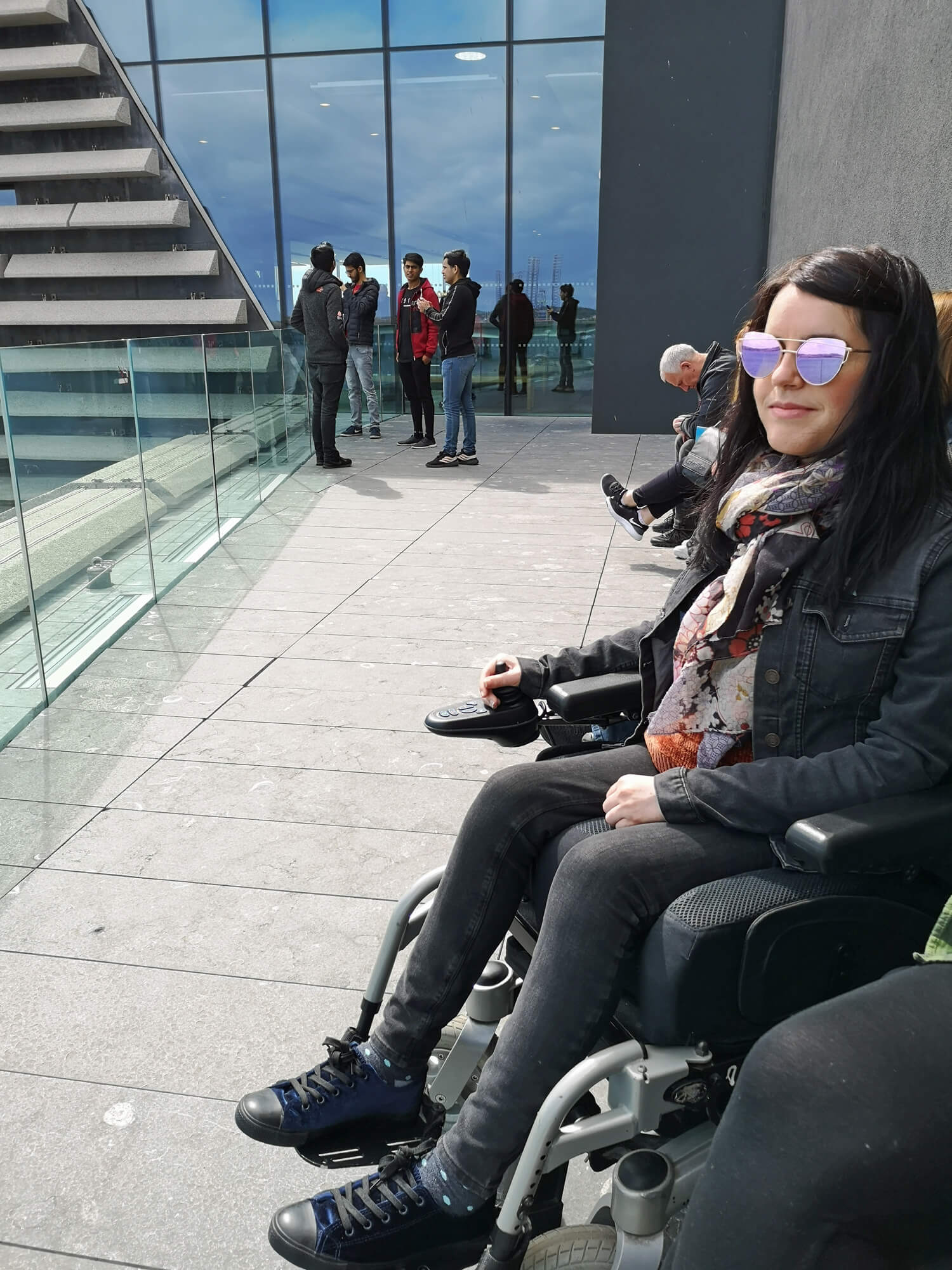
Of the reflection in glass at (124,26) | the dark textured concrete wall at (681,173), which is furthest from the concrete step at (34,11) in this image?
the dark textured concrete wall at (681,173)

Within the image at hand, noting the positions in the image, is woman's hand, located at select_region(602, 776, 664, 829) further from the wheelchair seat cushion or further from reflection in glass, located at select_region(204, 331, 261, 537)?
reflection in glass, located at select_region(204, 331, 261, 537)

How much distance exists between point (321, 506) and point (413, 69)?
26.1ft

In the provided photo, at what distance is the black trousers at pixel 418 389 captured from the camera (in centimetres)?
1009

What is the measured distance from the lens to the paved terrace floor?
5.57ft

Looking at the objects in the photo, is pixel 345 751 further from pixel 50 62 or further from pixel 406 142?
pixel 50 62

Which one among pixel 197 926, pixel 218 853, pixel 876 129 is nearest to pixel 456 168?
pixel 876 129

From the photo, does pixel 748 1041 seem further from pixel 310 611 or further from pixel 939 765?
pixel 310 611

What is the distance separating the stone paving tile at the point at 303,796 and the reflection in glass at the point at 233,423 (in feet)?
11.3

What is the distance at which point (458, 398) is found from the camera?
29.3 feet

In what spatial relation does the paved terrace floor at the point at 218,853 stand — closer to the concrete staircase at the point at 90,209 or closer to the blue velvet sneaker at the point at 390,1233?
the blue velvet sneaker at the point at 390,1233

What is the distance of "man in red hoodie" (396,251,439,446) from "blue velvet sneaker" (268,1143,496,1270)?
8603 mm

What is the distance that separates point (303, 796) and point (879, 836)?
2.06 meters

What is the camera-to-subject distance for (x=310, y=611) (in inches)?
192

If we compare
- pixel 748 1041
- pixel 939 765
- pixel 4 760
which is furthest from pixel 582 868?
pixel 4 760
